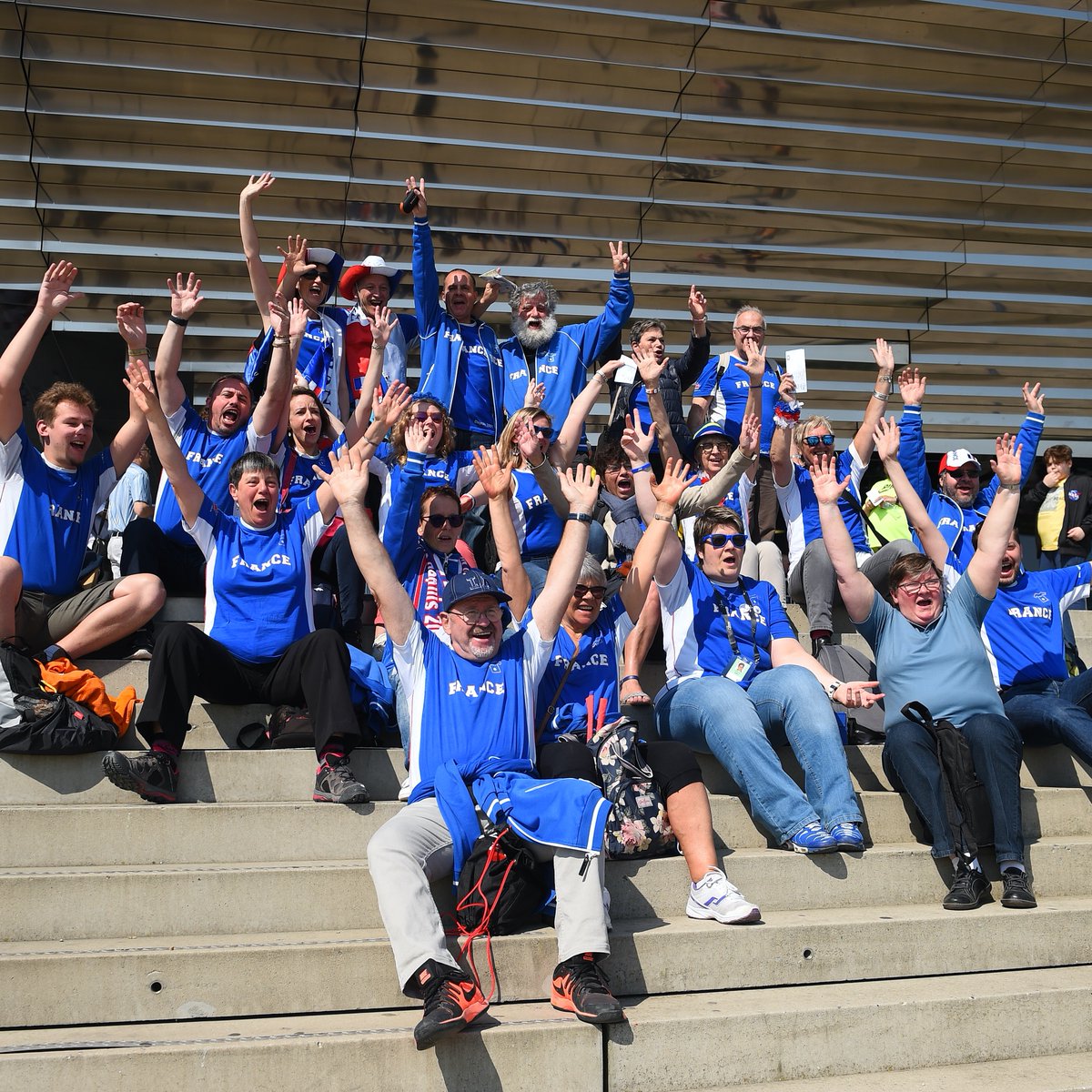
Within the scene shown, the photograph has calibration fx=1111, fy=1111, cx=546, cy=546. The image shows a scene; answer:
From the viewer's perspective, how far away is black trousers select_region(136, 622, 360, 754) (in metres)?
3.94

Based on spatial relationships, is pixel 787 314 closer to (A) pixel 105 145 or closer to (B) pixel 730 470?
(B) pixel 730 470

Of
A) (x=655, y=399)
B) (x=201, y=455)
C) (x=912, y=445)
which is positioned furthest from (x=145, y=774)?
(x=912, y=445)

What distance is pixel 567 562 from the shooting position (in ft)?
12.9

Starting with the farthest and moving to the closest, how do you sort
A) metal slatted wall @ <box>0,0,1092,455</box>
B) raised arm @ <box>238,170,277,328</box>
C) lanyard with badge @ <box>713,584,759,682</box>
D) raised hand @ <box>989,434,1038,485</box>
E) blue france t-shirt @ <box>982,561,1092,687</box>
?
metal slatted wall @ <box>0,0,1092,455</box> < raised arm @ <box>238,170,277,328</box> < blue france t-shirt @ <box>982,561,1092,687</box> < raised hand @ <box>989,434,1038,485</box> < lanyard with badge @ <box>713,584,759,682</box>

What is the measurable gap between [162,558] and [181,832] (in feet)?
5.51

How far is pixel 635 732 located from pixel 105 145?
21.3 feet

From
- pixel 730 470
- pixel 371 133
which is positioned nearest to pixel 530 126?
pixel 371 133

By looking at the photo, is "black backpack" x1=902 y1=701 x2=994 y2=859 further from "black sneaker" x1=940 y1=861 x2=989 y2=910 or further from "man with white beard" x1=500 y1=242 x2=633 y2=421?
"man with white beard" x1=500 y1=242 x2=633 y2=421

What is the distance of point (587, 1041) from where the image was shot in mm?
3158

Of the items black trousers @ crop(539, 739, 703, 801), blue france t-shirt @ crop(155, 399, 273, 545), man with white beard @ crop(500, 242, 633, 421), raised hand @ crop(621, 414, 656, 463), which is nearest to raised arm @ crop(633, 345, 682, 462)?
man with white beard @ crop(500, 242, 633, 421)

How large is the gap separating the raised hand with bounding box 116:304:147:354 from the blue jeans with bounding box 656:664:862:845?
272 centimetres

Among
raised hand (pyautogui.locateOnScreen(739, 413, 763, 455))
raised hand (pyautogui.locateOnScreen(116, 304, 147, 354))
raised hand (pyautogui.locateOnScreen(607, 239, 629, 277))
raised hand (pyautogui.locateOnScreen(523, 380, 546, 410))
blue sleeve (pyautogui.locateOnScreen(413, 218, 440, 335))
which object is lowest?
raised hand (pyautogui.locateOnScreen(739, 413, 763, 455))

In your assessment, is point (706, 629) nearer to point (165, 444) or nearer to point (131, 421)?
point (165, 444)

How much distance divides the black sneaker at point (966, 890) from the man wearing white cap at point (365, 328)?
369 centimetres
